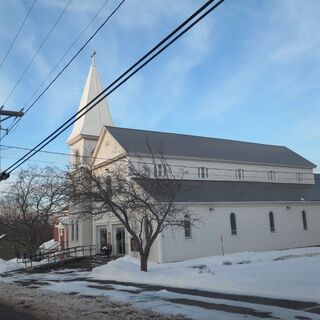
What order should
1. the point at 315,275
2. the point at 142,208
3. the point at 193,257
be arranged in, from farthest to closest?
1. the point at 193,257
2. the point at 142,208
3. the point at 315,275

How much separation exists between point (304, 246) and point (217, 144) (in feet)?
42.9

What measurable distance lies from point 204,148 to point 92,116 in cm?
1234

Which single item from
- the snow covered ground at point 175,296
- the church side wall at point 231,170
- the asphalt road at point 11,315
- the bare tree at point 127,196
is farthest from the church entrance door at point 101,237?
the asphalt road at point 11,315

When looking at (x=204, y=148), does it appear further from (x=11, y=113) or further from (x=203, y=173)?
(x=11, y=113)

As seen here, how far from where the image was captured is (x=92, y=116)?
4928 cm

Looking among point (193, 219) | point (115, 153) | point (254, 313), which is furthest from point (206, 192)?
point (254, 313)

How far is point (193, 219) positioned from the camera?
35875 millimetres

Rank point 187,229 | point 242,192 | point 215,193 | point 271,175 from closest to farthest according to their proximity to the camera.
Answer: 1. point 187,229
2. point 215,193
3. point 242,192
4. point 271,175

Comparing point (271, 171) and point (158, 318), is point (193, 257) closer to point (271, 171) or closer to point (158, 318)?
point (271, 171)

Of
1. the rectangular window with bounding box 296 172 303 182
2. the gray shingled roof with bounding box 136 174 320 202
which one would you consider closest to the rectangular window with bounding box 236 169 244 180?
the gray shingled roof with bounding box 136 174 320 202

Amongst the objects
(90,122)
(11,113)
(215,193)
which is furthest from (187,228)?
(90,122)

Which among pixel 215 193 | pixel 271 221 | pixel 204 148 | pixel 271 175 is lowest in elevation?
pixel 271 221

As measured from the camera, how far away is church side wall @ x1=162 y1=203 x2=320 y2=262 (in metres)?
35.2

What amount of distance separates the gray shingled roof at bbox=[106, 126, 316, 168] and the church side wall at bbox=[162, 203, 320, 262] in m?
6.38
